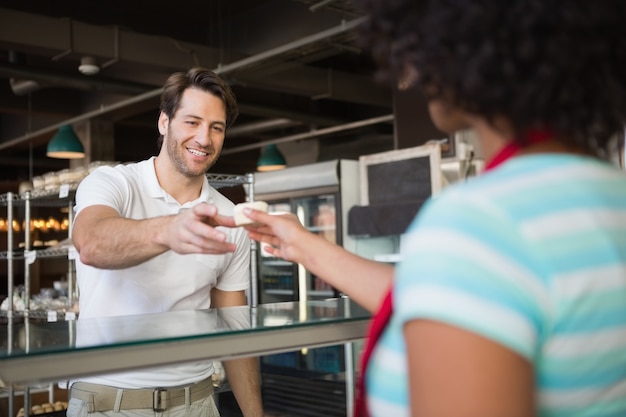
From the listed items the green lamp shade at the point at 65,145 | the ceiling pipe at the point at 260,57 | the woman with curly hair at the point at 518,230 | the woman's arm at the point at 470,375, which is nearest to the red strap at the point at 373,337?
the woman with curly hair at the point at 518,230

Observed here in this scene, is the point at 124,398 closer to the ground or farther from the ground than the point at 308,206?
closer to the ground

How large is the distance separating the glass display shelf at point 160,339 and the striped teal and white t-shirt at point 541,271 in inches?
16.9

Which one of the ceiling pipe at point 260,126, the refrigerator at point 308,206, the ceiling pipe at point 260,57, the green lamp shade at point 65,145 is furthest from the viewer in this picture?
the ceiling pipe at point 260,126

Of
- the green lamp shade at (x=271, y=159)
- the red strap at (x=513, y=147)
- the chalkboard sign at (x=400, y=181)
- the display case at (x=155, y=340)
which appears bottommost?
the display case at (x=155, y=340)

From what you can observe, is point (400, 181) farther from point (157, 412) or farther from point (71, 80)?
point (157, 412)

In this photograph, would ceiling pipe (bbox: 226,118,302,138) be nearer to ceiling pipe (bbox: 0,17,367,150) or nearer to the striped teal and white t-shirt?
ceiling pipe (bbox: 0,17,367,150)

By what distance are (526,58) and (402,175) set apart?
4.69 metres

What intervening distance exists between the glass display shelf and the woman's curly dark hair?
1.86 ft

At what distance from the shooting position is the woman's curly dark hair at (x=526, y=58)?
70 centimetres

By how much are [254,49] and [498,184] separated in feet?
22.5

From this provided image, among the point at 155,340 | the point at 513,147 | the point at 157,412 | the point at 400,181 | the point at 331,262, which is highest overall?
the point at 400,181

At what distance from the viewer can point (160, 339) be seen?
40.9 inches

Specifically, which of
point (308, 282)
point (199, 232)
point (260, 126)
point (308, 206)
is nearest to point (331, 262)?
point (199, 232)

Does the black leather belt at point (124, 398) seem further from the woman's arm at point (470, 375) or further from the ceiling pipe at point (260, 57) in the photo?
the ceiling pipe at point (260, 57)
